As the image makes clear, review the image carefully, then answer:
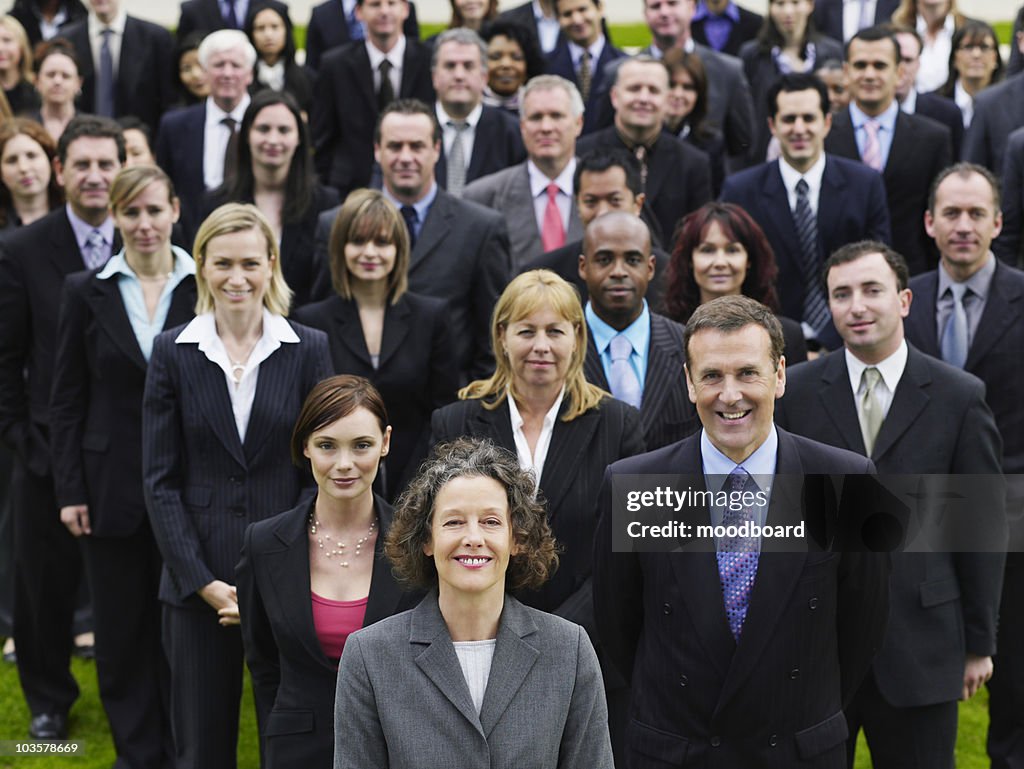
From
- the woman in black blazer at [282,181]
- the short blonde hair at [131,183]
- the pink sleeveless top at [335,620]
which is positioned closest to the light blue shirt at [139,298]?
the short blonde hair at [131,183]

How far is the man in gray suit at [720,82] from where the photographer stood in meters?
9.98

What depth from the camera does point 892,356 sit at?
5.54 m

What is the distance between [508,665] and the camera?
3900mm

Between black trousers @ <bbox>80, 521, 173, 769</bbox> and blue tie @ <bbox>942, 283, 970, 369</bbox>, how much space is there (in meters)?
3.41

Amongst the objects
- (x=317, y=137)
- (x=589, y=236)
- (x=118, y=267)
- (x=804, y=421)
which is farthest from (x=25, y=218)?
(x=804, y=421)

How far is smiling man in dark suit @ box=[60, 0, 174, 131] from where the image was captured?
10719 mm

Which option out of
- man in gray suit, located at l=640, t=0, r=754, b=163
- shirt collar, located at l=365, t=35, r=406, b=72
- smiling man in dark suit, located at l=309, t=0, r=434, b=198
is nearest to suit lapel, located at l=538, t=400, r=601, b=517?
smiling man in dark suit, located at l=309, t=0, r=434, b=198

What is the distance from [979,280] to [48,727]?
458 centimetres

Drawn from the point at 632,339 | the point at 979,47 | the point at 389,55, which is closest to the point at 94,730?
the point at 632,339

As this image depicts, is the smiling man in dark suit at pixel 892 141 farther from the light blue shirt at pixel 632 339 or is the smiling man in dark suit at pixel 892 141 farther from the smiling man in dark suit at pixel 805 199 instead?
the light blue shirt at pixel 632 339

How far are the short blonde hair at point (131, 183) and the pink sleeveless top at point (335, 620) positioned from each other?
224cm

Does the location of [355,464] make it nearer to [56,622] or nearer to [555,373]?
[555,373]

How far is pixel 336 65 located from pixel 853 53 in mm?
3217

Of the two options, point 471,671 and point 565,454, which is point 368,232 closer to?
point 565,454
